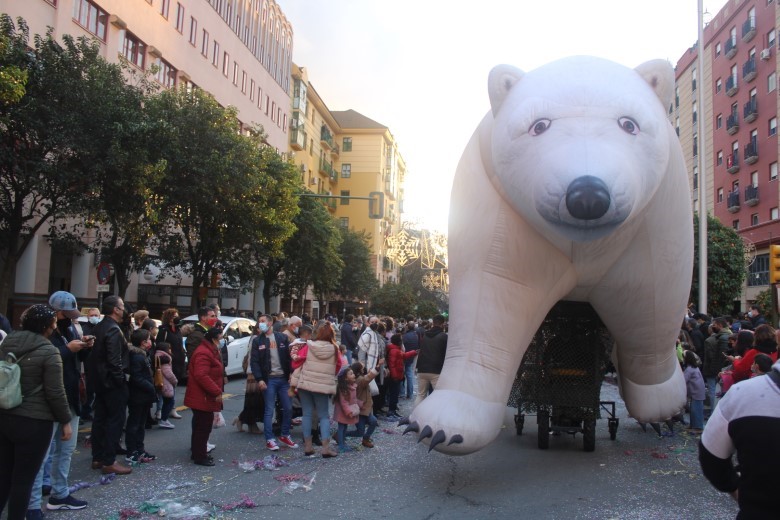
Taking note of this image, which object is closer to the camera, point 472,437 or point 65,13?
point 472,437

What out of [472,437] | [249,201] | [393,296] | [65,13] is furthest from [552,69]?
[393,296]

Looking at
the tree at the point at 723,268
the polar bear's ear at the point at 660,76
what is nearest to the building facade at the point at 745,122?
the tree at the point at 723,268

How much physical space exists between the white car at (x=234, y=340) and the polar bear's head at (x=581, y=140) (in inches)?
403

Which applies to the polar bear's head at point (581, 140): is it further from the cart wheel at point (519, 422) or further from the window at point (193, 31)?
Answer: the window at point (193, 31)

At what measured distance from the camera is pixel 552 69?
5.10 metres

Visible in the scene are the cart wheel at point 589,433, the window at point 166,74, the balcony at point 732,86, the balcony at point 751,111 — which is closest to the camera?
the cart wheel at point 589,433

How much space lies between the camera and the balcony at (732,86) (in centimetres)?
3732

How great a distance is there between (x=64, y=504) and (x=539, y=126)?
4.73 m

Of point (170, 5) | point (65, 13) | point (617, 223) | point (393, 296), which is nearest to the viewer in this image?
point (617, 223)

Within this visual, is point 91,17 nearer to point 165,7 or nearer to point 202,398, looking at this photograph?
point 165,7

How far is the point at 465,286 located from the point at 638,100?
2.04 metres

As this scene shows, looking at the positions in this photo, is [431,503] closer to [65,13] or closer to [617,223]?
[617,223]

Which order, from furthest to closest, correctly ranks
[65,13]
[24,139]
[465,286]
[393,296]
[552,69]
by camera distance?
1. [393,296]
2. [65,13]
3. [24,139]
4. [465,286]
5. [552,69]

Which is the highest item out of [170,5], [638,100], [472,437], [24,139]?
[170,5]
